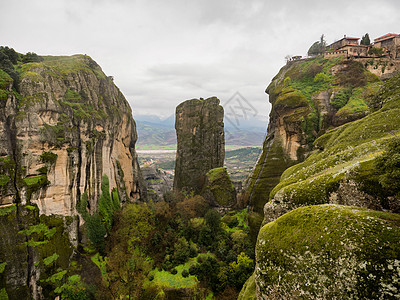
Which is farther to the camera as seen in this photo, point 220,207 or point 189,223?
point 220,207

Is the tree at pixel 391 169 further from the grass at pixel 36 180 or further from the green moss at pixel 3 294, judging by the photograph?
the green moss at pixel 3 294

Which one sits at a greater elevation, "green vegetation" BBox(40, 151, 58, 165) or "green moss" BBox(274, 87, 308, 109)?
"green moss" BBox(274, 87, 308, 109)

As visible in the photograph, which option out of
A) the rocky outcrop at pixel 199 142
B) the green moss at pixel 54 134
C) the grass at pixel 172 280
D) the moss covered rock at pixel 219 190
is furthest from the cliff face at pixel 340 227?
the rocky outcrop at pixel 199 142

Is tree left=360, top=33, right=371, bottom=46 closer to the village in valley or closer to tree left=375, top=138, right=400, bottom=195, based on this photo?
the village in valley

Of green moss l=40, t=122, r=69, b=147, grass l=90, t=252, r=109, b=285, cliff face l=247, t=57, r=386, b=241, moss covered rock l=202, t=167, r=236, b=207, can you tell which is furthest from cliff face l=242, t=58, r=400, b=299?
moss covered rock l=202, t=167, r=236, b=207

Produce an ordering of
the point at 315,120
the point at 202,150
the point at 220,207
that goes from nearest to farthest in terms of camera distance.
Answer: the point at 315,120
the point at 220,207
the point at 202,150

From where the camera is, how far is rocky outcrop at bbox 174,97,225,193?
50.5m

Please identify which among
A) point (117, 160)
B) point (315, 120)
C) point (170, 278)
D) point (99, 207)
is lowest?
point (170, 278)

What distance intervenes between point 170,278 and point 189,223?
10.0 m

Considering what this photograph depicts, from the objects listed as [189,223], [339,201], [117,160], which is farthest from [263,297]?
[117,160]

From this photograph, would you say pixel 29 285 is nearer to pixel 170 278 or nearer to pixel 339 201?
pixel 170 278

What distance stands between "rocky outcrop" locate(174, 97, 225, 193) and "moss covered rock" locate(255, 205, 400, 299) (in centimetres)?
4262

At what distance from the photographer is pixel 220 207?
40.8 meters

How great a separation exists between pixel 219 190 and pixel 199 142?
49.6 ft
